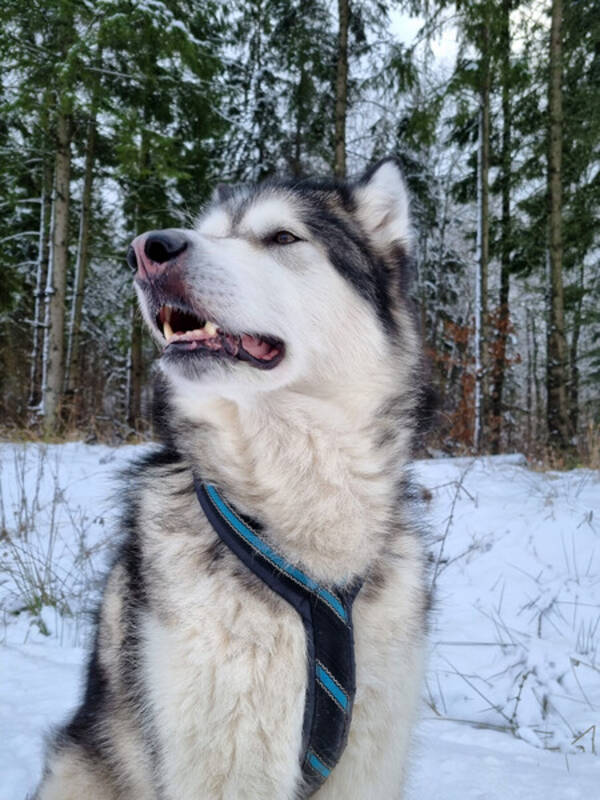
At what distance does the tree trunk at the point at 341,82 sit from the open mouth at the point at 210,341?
8.77 m

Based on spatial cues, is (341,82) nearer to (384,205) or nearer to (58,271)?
(58,271)

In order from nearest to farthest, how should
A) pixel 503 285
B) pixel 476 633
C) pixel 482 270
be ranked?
pixel 476 633 → pixel 482 270 → pixel 503 285

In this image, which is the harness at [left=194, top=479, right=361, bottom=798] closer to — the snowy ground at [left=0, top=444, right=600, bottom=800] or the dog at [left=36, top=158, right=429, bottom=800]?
the dog at [left=36, top=158, right=429, bottom=800]

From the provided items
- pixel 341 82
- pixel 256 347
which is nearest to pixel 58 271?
pixel 341 82

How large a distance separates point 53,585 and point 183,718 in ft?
9.77

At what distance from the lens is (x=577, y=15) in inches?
394

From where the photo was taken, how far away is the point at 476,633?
336cm

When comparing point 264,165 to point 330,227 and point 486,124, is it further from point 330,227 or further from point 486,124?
point 330,227

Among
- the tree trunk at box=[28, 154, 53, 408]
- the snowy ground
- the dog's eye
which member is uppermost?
the tree trunk at box=[28, 154, 53, 408]

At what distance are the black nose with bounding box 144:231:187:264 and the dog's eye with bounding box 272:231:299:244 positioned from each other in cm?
42

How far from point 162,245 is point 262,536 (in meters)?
0.82

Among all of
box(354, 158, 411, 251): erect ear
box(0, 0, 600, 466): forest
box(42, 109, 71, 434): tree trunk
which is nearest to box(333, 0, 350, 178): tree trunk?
box(0, 0, 600, 466): forest

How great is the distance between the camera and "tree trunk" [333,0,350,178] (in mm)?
9664

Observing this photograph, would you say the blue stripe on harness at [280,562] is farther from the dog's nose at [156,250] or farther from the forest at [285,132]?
the forest at [285,132]
